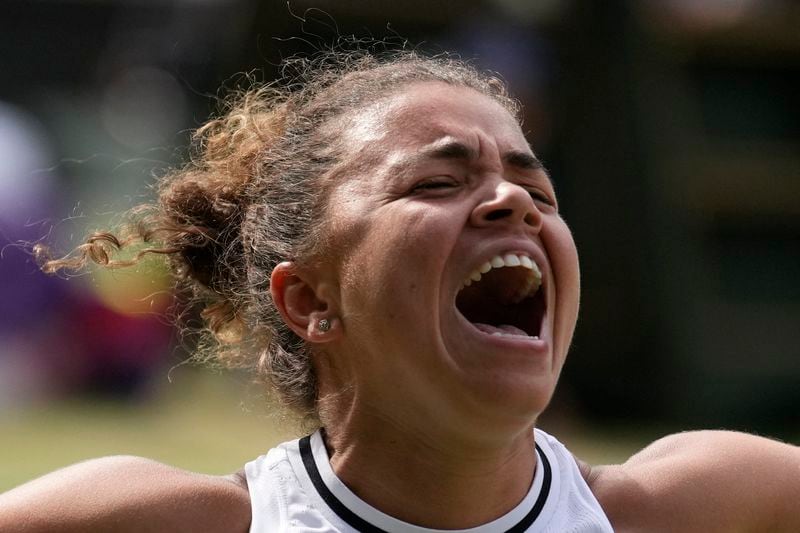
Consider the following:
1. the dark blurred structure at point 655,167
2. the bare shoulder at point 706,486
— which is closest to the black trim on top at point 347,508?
the bare shoulder at point 706,486

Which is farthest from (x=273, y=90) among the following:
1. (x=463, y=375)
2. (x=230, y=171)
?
(x=463, y=375)

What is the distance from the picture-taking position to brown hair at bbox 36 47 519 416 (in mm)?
2883

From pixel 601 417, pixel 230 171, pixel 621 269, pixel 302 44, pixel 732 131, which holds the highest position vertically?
pixel 230 171

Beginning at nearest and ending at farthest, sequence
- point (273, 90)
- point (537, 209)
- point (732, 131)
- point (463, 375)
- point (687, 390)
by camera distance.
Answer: point (463, 375)
point (537, 209)
point (273, 90)
point (687, 390)
point (732, 131)

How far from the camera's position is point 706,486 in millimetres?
2781

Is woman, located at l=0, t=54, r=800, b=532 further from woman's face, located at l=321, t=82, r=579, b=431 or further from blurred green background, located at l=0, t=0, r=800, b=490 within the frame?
blurred green background, located at l=0, t=0, r=800, b=490

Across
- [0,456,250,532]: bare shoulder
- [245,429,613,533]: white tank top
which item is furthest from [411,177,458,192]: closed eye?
[0,456,250,532]: bare shoulder

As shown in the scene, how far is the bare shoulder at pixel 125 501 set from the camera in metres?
2.46

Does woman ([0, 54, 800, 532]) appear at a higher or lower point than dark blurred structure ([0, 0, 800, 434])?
higher

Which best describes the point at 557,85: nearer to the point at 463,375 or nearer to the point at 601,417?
the point at 601,417

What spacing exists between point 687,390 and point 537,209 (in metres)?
8.44

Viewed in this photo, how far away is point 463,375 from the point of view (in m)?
2.44

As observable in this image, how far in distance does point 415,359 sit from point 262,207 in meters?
0.71

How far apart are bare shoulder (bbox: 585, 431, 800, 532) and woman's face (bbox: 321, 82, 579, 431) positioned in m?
0.39
